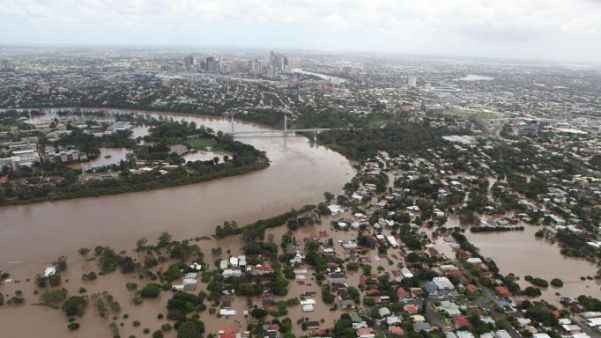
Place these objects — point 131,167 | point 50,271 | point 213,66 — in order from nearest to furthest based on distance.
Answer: point 50,271 → point 131,167 → point 213,66

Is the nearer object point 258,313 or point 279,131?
point 258,313

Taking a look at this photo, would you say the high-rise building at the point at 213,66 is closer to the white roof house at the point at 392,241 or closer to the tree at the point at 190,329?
the white roof house at the point at 392,241

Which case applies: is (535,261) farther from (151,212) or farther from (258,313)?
(151,212)

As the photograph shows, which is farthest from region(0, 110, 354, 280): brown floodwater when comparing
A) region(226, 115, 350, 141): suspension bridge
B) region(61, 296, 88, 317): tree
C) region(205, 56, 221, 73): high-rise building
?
region(205, 56, 221, 73): high-rise building

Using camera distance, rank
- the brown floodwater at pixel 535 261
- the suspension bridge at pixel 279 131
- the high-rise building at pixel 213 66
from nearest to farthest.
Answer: the brown floodwater at pixel 535 261, the suspension bridge at pixel 279 131, the high-rise building at pixel 213 66

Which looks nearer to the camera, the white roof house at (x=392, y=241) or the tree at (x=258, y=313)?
the tree at (x=258, y=313)

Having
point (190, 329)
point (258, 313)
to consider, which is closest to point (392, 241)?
point (258, 313)

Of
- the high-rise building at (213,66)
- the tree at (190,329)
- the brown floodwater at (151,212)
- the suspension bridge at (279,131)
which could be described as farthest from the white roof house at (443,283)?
the high-rise building at (213,66)
